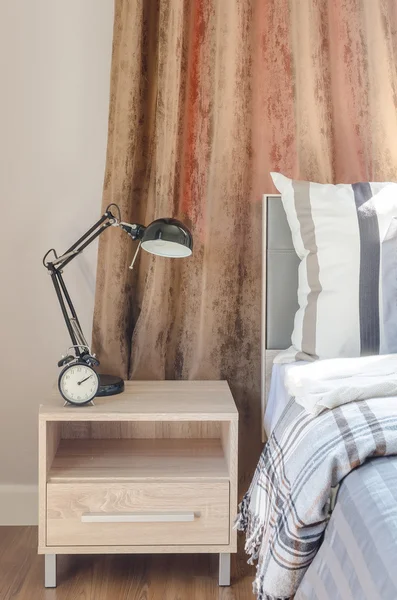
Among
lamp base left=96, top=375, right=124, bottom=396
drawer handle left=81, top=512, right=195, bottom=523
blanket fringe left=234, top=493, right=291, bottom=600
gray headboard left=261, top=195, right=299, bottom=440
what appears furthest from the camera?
gray headboard left=261, top=195, right=299, bottom=440

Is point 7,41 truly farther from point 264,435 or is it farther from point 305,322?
point 264,435

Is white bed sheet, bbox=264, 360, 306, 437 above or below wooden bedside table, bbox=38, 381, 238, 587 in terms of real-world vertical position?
above

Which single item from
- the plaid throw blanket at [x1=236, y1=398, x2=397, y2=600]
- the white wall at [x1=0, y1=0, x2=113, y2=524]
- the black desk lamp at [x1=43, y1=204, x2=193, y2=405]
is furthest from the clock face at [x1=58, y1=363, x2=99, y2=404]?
the plaid throw blanket at [x1=236, y1=398, x2=397, y2=600]

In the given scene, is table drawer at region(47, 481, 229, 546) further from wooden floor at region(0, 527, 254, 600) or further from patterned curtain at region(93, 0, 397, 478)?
patterned curtain at region(93, 0, 397, 478)

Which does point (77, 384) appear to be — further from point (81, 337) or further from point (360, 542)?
point (360, 542)

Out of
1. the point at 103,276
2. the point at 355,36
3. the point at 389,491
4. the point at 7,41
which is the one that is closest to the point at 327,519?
the point at 389,491

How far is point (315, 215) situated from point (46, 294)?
91 cm

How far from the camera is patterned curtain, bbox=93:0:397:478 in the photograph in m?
2.26

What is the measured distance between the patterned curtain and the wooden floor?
16.1 inches

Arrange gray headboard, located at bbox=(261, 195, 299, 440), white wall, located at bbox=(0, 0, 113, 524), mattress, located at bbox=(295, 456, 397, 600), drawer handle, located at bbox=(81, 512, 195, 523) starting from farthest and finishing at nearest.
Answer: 1. white wall, located at bbox=(0, 0, 113, 524)
2. gray headboard, located at bbox=(261, 195, 299, 440)
3. drawer handle, located at bbox=(81, 512, 195, 523)
4. mattress, located at bbox=(295, 456, 397, 600)

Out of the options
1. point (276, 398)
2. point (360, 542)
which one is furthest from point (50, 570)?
point (360, 542)

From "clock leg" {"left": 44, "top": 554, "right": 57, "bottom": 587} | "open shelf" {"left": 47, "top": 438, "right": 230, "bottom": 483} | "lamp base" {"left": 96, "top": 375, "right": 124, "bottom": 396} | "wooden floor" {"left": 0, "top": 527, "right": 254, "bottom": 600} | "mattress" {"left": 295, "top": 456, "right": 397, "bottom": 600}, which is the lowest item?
"wooden floor" {"left": 0, "top": 527, "right": 254, "bottom": 600}

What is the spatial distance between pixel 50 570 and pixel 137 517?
285 millimetres

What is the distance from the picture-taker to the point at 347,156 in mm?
2336
